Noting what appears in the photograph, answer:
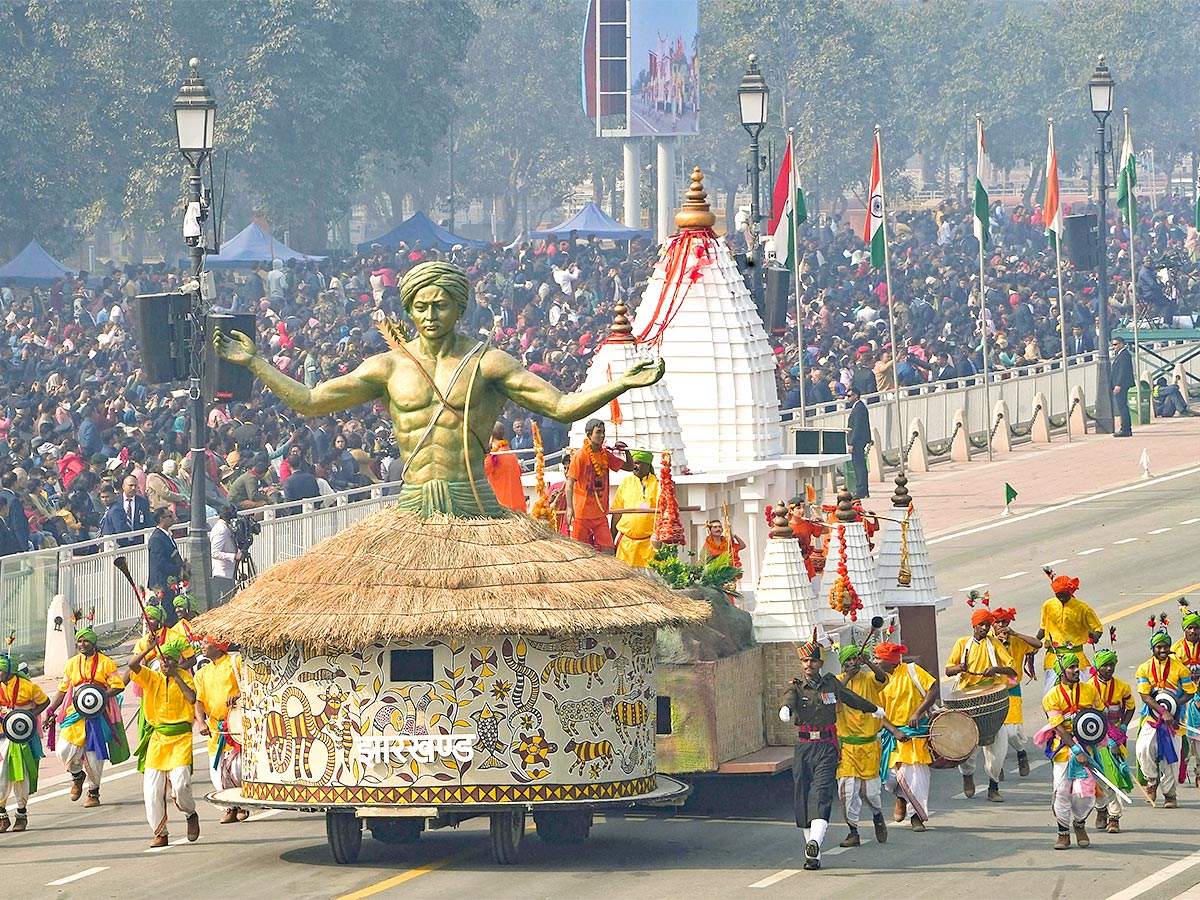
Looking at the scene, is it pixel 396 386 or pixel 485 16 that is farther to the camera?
pixel 485 16

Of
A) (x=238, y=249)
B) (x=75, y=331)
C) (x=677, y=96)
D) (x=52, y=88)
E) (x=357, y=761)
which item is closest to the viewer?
(x=357, y=761)

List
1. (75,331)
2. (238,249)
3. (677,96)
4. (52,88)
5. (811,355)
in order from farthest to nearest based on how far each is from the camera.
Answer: (677,96) < (52,88) < (238,249) < (75,331) < (811,355)

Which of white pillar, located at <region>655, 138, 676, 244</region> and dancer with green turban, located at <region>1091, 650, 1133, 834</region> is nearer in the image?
dancer with green turban, located at <region>1091, 650, 1133, 834</region>

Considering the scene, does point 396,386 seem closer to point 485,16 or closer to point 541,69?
point 541,69

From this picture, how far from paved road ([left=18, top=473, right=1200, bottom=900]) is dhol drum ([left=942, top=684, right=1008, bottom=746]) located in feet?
2.08

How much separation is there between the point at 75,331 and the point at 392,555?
36.2 metres

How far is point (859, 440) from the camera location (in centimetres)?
4284

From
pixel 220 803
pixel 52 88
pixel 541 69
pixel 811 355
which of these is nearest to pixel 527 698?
pixel 220 803

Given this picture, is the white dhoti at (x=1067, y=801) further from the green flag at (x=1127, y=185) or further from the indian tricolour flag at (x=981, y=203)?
the green flag at (x=1127, y=185)

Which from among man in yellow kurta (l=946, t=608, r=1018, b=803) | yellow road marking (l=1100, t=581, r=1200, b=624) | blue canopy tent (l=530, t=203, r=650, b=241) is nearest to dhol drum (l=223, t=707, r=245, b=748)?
man in yellow kurta (l=946, t=608, r=1018, b=803)

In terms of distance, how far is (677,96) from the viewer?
99.9 m

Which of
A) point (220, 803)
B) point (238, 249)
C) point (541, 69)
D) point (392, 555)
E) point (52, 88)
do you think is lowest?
point (220, 803)

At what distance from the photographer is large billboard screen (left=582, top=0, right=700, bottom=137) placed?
97.0m

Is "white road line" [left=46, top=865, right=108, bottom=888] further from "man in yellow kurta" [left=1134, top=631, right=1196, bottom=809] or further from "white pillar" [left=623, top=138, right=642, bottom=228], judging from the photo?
"white pillar" [left=623, top=138, right=642, bottom=228]
